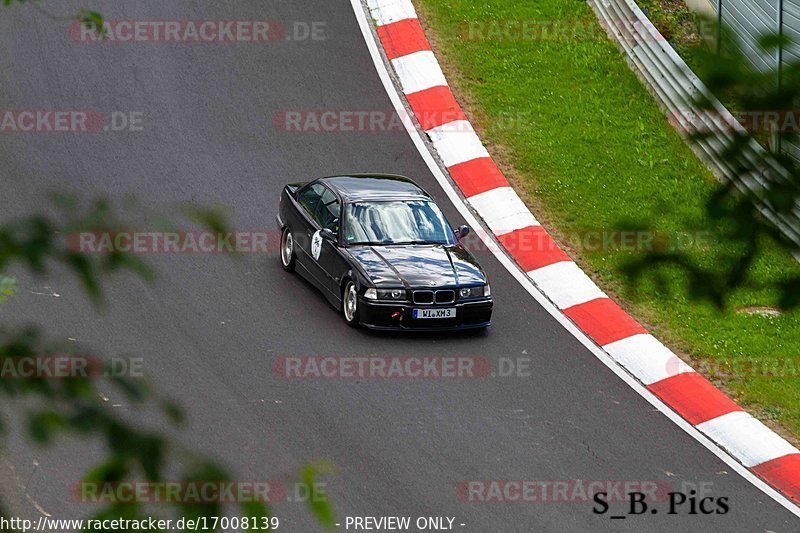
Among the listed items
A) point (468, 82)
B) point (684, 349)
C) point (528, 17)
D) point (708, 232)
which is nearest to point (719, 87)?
point (708, 232)

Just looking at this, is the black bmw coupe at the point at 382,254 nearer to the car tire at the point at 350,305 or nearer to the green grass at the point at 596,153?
the car tire at the point at 350,305

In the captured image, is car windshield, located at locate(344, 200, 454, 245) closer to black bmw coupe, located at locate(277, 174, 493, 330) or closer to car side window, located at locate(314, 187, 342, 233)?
black bmw coupe, located at locate(277, 174, 493, 330)

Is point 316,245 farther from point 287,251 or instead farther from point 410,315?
point 410,315

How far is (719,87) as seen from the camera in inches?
118

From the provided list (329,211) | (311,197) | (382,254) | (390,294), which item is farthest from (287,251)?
(390,294)

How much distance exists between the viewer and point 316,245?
13.6 metres

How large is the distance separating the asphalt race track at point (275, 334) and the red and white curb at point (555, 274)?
0.35 m

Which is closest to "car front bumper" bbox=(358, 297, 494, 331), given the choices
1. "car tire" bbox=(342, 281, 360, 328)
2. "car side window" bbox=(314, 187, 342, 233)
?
"car tire" bbox=(342, 281, 360, 328)

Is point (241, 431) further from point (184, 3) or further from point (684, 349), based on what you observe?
point (184, 3)

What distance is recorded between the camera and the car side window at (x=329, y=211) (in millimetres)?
13547

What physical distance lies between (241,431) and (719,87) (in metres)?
8.37

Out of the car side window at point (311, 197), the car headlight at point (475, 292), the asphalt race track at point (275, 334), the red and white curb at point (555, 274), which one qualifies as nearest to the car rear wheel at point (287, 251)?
the asphalt race track at point (275, 334)

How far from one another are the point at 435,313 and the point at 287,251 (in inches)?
93.0

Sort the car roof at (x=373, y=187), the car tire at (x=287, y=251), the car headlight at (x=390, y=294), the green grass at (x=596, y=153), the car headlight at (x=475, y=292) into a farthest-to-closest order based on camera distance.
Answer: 1. the car tire at (x=287, y=251)
2. the car roof at (x=373, y=187)
3. the green grass at (x=596, y=153)
4. the car headlight at (x=475, y=292)
5. the car headlight at (x=390, y=294)
